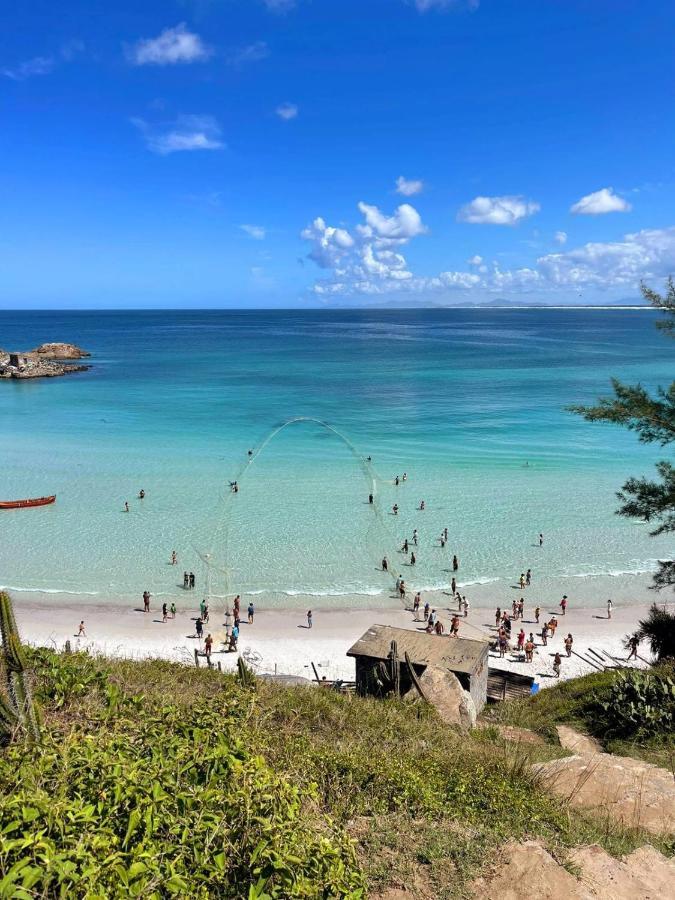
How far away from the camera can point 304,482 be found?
49.0 metres

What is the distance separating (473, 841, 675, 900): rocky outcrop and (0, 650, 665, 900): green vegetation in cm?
23

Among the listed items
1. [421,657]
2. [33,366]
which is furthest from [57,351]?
[421,657]

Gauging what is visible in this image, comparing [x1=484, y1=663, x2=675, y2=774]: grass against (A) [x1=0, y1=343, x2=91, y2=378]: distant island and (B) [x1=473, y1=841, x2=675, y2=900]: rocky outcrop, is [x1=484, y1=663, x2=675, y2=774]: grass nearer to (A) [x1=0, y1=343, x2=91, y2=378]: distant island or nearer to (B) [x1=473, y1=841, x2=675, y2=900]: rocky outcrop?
(B) [x1=473, y1=841, x2=675, y2=900]: rocky outcrop

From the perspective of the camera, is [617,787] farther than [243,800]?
Yes

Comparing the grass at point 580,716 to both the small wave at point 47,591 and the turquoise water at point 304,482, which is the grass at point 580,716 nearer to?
the turquoise water at point 304,482

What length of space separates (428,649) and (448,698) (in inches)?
137

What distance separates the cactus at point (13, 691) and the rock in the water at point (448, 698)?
29.7ft

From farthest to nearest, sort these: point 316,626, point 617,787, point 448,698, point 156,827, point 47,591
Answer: point 47,591 < point 316,626 < point 448,698 < point 617,787 < point 156,827

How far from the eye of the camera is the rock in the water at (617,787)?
9.53 metres

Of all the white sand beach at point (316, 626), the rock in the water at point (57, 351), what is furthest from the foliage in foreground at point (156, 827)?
the rock in the water at point (57, 351)

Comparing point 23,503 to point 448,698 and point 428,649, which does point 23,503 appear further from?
point 448,698

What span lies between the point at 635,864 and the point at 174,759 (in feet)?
19.9

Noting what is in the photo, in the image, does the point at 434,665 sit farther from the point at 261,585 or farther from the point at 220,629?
the point at 261,585

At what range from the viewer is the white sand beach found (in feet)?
86.3
